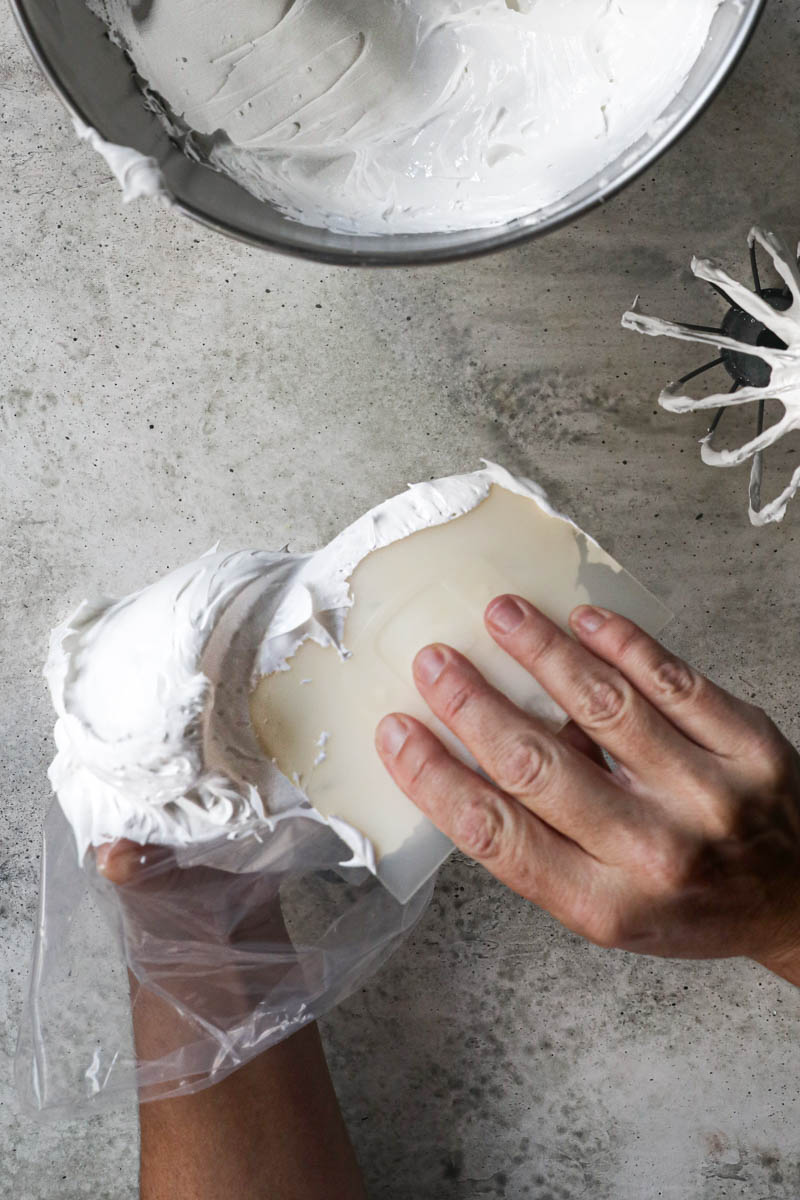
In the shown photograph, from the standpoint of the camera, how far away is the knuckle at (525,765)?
26.4 inches

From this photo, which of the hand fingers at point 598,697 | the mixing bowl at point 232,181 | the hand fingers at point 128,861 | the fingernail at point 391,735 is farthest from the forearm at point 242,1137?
the mixing bowl at point 232,181

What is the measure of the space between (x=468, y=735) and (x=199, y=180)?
0.52 meters

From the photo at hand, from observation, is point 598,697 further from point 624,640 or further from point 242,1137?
point 242,1137

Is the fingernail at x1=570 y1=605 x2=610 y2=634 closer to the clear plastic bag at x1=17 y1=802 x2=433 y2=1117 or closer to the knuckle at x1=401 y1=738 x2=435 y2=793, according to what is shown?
the knuckle at x1=401 y1=738 x2=435 y2=793

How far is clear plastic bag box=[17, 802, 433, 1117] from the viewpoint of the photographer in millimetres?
841

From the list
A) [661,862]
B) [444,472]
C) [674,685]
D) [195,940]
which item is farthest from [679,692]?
[195,940]

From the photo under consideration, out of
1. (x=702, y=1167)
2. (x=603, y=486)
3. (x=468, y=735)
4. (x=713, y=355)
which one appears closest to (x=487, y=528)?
(x=468, y=735)

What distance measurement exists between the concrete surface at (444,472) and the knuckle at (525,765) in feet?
1.24

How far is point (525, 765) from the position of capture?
0.68 metres

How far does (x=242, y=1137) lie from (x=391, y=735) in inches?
18.2

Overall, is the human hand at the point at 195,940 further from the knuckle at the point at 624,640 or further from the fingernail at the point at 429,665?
the knuckle at the point at 624,640

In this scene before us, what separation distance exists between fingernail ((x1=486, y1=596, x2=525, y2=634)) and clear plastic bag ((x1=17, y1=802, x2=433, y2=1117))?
287 millimetres

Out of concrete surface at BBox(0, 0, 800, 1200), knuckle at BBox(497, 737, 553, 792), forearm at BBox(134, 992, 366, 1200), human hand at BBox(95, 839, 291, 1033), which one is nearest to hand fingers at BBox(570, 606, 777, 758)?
knuckle at BBox(497, 737, 553, 792)

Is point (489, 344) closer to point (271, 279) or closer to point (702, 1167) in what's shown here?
point (271, 279)
